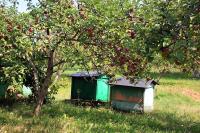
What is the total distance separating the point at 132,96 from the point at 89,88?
2993mm

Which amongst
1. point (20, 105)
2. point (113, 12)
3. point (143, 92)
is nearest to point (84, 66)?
point (113, 12)

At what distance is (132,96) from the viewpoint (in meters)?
24.3

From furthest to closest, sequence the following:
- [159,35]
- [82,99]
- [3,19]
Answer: [82,99] < [3,19] < [159,35]

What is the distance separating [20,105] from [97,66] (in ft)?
20.1

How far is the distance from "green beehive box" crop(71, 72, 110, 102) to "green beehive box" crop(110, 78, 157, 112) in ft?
3.08

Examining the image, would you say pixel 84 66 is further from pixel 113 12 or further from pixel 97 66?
pixel 113 12

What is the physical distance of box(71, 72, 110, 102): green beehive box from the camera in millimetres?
25484

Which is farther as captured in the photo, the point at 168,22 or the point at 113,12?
the point at 113,12

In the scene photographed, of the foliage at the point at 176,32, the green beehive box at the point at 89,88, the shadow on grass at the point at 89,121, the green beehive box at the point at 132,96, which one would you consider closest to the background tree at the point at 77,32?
the shadow on grass at the point at 89,121

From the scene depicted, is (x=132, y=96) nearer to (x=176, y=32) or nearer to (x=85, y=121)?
(x=85, y=121)

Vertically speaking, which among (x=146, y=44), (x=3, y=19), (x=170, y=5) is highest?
(x=3, y=19)

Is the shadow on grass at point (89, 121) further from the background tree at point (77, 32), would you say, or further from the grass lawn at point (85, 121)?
the background tree at point (77, 32)

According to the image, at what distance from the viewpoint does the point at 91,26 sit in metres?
12.9

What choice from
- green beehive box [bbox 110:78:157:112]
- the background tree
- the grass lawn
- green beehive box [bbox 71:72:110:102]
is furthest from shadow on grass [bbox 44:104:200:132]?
green beehive box [bbox 71:72:110:102]
